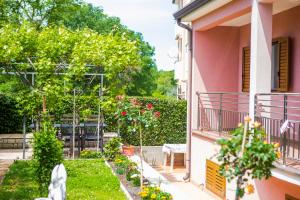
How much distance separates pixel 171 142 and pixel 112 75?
4.69 metres

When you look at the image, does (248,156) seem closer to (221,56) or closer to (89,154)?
(221,56)

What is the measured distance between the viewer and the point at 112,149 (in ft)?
59.2

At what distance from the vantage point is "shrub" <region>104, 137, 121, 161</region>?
17938 mm

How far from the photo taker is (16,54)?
704 inches

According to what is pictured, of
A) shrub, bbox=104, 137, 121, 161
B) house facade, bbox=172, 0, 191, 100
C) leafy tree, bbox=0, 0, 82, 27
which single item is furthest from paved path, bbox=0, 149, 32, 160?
leafy tree, bbox=0, 0, 82, 27

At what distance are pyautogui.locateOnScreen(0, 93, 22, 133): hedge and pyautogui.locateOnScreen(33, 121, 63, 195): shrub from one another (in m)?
12.3

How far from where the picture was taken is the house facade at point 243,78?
10070mm

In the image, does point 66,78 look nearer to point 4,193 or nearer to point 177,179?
point 177,179

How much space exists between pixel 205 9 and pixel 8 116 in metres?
14.0

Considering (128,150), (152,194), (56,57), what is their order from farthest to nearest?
(128,150) → (56,57) → (152,194)

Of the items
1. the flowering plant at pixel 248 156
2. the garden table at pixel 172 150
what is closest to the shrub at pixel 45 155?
the flowering plant at pixel 248 156

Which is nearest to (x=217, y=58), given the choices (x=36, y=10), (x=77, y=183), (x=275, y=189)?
(x=77, y=183)

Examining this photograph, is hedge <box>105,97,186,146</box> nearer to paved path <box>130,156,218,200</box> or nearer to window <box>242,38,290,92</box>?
paved path <box>130,156,218,200</box>

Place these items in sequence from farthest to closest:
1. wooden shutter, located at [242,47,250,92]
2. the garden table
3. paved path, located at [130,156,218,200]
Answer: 1. the garden table
2. wooden shutter, located at [242,47,250,92]
3. paved path, located at [130,156,218,200]
